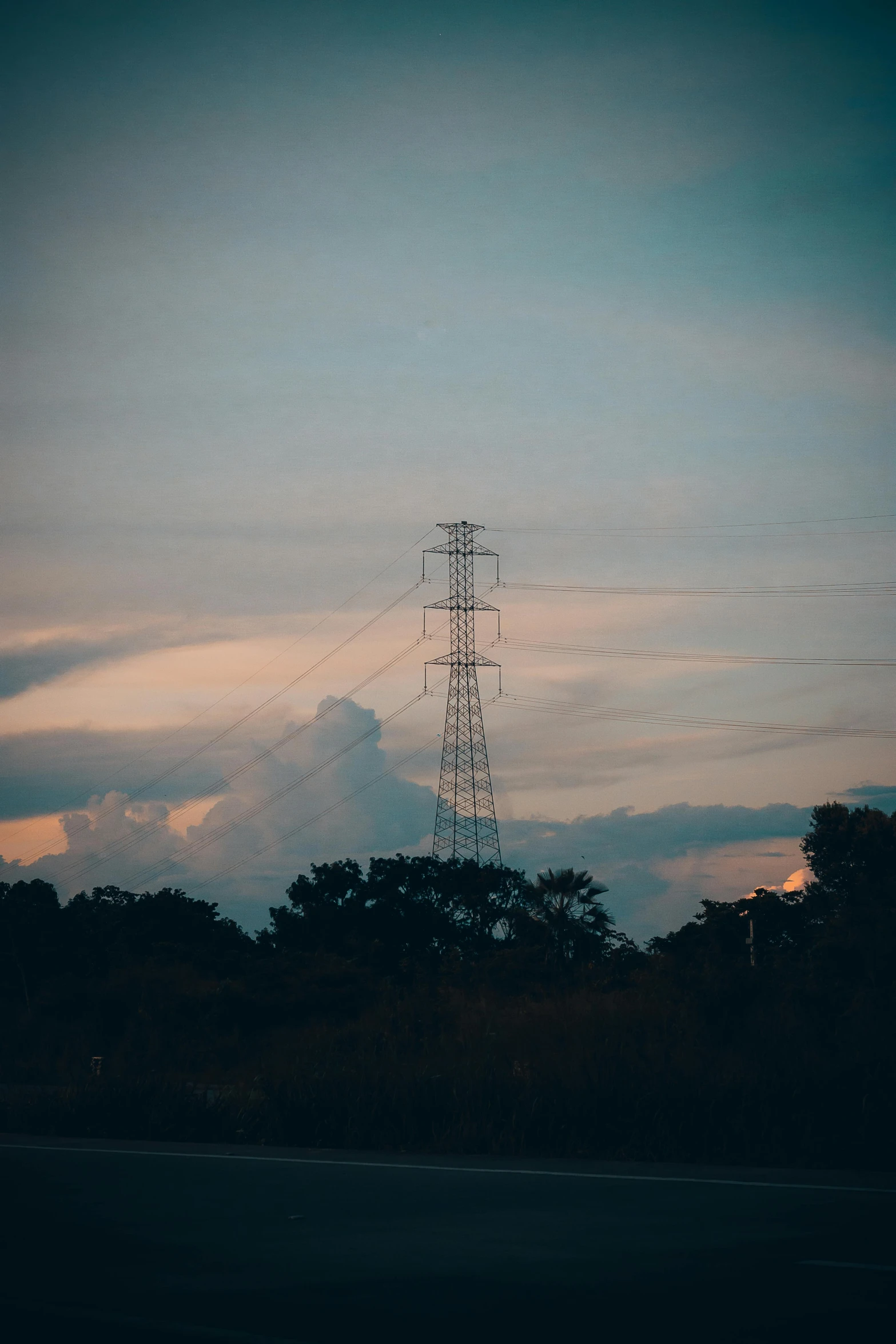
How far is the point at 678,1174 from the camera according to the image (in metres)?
13.0

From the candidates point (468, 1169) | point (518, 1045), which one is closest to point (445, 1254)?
point (468, 1169)

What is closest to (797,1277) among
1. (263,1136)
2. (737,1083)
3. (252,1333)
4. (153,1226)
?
(252,1333)

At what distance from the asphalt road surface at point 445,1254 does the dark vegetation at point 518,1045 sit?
2.00 meters

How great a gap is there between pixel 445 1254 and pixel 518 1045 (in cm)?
1110

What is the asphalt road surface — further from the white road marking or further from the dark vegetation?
the dark vegetation

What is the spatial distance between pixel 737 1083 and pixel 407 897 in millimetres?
54710

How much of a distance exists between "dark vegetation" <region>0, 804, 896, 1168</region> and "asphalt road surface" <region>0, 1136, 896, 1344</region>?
1996 mm

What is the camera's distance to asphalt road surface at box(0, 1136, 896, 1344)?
6902 mm

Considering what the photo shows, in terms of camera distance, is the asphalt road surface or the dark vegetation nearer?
the asphalt road surface

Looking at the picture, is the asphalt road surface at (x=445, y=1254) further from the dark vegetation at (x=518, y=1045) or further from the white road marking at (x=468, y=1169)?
the dark vegetation at (x=518, y=1045)

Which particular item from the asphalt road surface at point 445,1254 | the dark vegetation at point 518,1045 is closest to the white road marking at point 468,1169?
the asphalt road surface at point 445,1254

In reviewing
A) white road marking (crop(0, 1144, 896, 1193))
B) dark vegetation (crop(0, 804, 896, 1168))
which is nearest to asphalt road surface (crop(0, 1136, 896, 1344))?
white road marking (crop(0, 1144, 896, 1193))

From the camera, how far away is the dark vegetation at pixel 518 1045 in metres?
15.6

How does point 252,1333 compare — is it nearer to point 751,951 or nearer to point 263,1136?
point 263,1136
